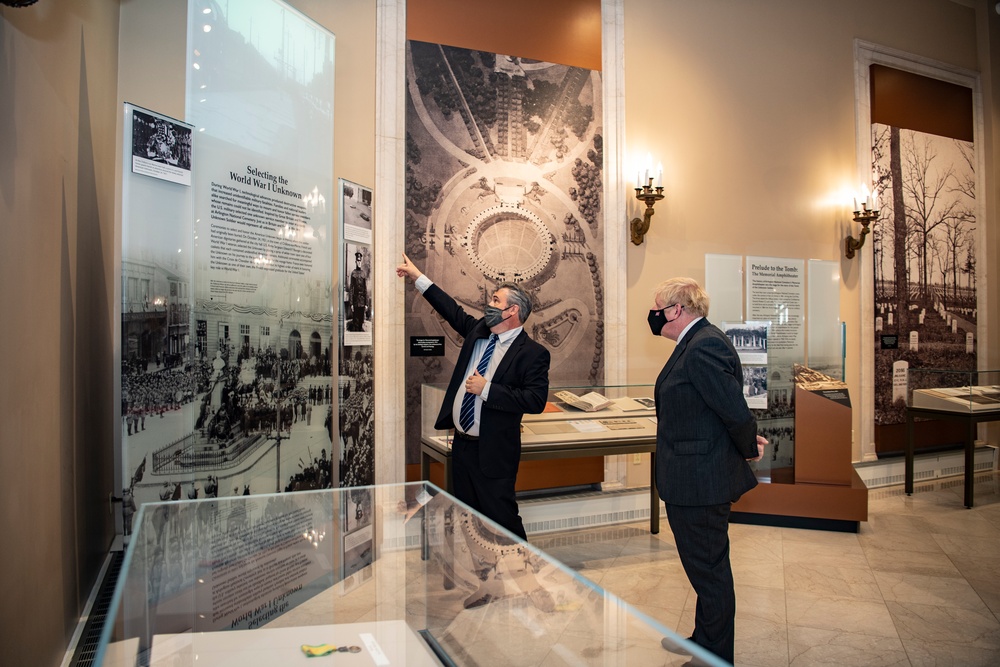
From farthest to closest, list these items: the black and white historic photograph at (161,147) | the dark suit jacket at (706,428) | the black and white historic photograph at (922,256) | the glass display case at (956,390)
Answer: the black and white historic photograph at (922,256), the glass display case at (956,390), the black and white historic photograph at (161,147), the dark suit jacket at (706,428)

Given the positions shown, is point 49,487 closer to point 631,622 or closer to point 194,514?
point 194,514

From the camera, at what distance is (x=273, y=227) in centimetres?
351

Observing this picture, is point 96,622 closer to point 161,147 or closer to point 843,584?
point 161,147

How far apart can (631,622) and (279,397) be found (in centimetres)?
291

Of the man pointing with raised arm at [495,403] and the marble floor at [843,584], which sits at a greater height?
the man pointing with raised arm at [495,403]

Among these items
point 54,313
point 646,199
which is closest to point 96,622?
point 54,313

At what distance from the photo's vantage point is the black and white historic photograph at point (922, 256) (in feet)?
23.5

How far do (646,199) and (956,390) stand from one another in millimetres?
3500

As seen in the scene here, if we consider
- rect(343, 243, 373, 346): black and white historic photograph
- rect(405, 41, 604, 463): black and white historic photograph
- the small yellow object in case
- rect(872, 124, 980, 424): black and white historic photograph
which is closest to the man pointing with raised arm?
rect(343, 243, 373, 346): black and white historic photograph

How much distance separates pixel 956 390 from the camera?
20.1 ft

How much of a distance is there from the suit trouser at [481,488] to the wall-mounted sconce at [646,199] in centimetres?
274

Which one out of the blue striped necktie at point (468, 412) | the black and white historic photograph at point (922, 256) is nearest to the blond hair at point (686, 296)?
the blue striped necktie at point (468, 412)

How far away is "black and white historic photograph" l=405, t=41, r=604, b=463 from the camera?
4859 millimetres

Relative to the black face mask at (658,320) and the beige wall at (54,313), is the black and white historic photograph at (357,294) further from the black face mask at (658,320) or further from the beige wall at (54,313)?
the black face mask at (658,320)
